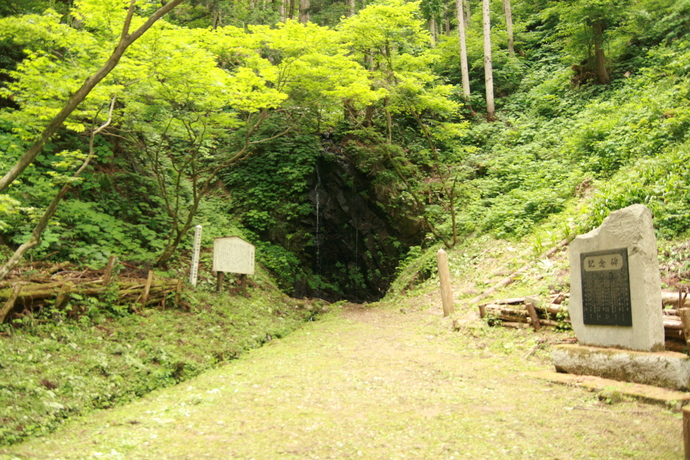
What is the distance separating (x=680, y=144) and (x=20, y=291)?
1287 cm

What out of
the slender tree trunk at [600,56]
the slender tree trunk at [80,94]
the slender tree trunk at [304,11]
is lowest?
the slender tree trunk at [80,94]

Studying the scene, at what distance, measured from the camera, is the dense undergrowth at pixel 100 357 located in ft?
15.1

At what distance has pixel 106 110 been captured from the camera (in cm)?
928

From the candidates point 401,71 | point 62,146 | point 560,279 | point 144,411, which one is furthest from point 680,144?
point 62,146

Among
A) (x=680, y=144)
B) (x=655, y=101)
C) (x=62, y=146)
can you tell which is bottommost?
(x=680, y=144)

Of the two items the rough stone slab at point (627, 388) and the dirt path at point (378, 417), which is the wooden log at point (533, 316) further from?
the rough stone slab at point (627, 388)

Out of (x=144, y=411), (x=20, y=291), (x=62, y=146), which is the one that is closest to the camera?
(x=144, y=411)

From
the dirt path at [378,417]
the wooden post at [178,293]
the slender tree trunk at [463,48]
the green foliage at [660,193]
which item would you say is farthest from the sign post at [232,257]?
the slender tree trunk at [463,48]

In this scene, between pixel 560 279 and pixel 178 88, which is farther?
pixel 178 88

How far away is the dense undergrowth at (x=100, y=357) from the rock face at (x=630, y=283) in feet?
18.1

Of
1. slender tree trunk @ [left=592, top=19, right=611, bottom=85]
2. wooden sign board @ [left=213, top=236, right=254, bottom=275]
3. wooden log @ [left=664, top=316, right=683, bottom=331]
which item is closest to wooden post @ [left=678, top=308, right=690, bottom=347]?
wooden log @ [left=664, top=316, right=683, bottom=331]

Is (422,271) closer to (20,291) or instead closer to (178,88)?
(178,88)

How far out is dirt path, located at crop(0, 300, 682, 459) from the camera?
3705 millimetres

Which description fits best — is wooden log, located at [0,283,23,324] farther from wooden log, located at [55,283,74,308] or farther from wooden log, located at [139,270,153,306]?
wooden log, located at [139,270,153,306]
